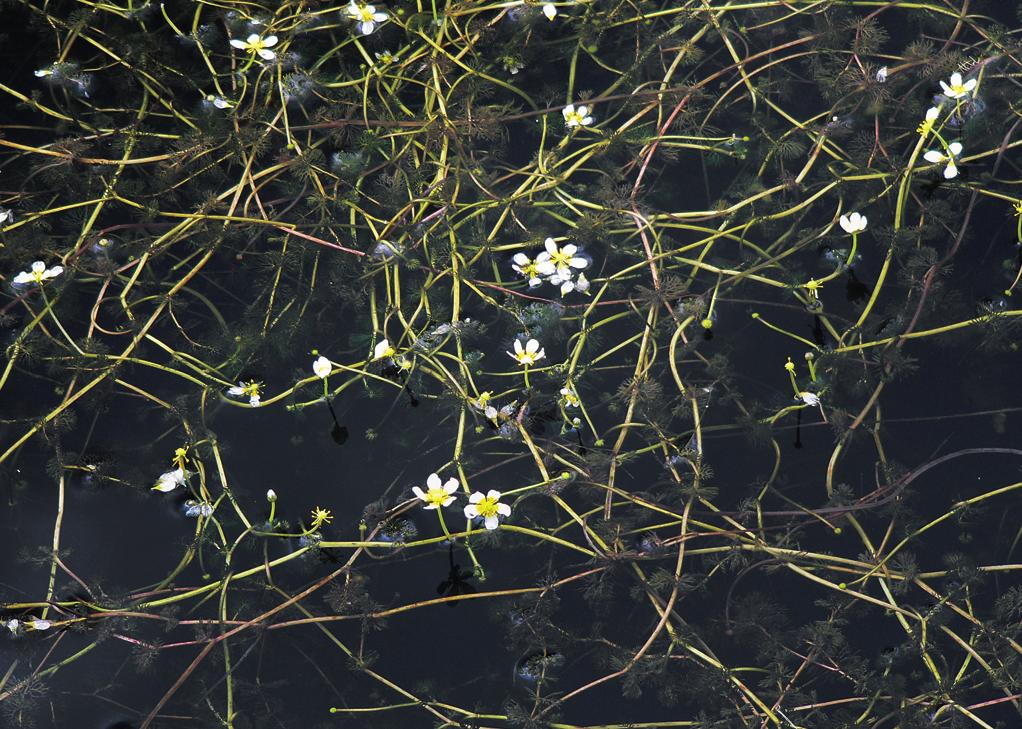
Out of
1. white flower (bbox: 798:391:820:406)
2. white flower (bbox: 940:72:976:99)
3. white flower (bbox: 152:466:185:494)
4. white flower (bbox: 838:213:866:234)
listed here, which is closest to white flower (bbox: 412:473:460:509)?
white flower (bbox: 152:466:185:494)

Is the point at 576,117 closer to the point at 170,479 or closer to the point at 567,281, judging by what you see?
the point at 567,281

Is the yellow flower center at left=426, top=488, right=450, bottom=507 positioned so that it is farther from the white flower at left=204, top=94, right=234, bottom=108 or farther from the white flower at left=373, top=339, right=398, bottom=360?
the white flower at left=204, top=94, right=234, bottom=108

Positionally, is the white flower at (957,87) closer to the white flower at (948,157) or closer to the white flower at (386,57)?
the white flower at (948,157)

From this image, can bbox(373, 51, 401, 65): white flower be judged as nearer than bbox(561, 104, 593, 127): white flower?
No

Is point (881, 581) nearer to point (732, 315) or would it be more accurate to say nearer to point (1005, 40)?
point (732, 315)

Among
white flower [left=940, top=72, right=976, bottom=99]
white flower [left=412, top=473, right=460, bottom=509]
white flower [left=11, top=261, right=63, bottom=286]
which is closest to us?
white flower [left=412, top=473, right=460, bottom=509]

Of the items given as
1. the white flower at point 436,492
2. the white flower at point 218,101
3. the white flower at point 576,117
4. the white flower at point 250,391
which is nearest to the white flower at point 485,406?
the white flower at point 436,492
